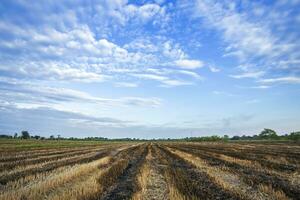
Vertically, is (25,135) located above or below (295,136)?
above

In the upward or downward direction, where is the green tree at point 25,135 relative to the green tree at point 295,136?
upward

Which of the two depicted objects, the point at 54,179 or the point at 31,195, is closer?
the point at 31,195

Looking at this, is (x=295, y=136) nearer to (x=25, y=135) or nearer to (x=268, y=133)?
(x=268, y=133)

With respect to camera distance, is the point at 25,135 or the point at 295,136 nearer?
the point at 295,136

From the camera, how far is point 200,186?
42.3 feet

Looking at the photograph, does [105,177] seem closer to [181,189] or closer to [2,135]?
[181,189]

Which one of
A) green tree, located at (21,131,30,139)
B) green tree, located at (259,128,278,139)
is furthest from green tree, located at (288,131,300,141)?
green tree, located at (21,131,30,139)

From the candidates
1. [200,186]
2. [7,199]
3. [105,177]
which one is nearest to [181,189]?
[200,186]

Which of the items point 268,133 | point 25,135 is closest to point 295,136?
point 268,133

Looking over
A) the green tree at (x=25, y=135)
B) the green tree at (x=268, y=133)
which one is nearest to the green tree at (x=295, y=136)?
the green tree at (x=268, y=133)

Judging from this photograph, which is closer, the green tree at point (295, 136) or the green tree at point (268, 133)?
the green tree at point (295, 136)

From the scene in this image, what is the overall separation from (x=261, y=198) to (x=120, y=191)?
487 centimetres

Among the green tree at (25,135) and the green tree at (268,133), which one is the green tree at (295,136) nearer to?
the green tree at (268,133)

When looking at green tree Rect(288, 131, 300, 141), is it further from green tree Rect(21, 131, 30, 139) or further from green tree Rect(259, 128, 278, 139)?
green tree Rect(21, 131, 30, 139)
